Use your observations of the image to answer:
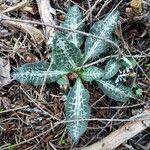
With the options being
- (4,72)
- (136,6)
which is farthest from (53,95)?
(136,6)

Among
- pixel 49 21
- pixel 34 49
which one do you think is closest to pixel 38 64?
pixel 34 49

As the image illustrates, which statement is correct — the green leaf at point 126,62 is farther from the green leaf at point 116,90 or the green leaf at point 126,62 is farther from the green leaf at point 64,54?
the green leaf at point 64,54

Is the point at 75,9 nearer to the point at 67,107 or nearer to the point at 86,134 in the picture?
the point at 67,107

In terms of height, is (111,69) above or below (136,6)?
below

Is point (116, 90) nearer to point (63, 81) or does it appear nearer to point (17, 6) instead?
point (63, 81)

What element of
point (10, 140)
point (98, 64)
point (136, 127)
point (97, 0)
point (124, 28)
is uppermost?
point (97, 0)

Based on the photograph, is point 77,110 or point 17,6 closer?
point 77,110

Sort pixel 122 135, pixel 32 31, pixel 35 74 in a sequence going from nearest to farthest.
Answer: pixel 122 135, pixel 35 74, pixel 32 31

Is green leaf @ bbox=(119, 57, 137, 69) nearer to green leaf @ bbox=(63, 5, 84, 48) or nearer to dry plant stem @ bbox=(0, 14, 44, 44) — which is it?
green leaf @ bbox=(63, 5, 84, 48)
